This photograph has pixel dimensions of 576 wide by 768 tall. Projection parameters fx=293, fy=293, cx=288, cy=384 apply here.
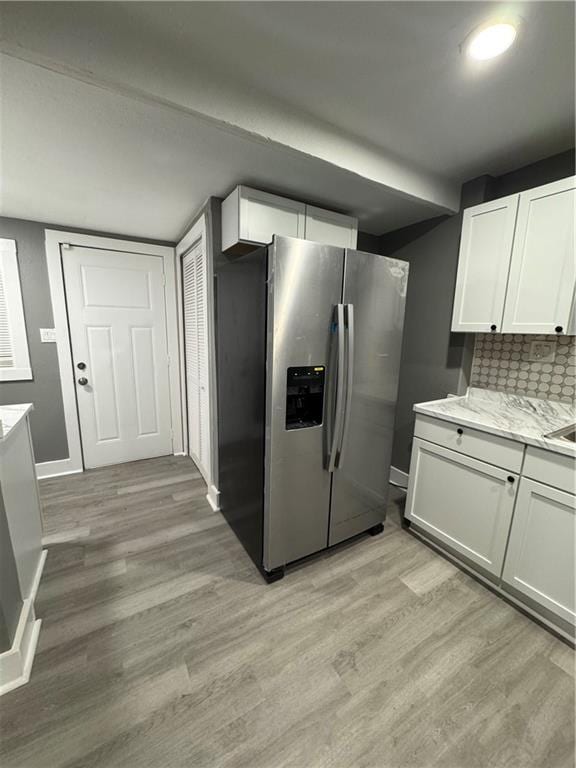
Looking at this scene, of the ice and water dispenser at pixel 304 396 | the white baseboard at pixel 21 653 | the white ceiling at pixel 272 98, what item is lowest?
the white baseboard at pixel 21 653

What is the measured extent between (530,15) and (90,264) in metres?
3.16

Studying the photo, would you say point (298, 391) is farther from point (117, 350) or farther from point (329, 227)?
point (117, 350)

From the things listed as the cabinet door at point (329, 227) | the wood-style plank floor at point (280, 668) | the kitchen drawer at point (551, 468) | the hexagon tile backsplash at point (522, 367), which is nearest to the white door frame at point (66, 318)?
the wood-style plank floor at point (280, 668)

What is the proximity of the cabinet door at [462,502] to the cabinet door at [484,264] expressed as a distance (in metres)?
0.88

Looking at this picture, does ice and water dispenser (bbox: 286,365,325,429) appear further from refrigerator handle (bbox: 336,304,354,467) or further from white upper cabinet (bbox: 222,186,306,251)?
white upper cabinet (bbox: 222,186,306,251)

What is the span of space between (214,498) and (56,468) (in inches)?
66.2

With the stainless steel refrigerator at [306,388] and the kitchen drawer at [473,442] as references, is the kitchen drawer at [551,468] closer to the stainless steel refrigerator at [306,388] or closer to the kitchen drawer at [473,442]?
the kitchen drawer at [473,442]

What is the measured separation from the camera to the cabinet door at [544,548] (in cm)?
135

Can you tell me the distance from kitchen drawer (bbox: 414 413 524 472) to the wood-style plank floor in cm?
77

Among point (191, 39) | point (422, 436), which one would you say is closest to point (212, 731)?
point (422, 436)

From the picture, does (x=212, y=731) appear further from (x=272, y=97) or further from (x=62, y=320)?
(x=62, y=320)

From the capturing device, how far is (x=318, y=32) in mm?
1018

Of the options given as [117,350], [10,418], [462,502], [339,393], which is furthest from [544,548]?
[117,350]

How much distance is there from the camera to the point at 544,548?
1436mm
